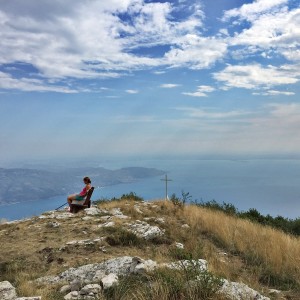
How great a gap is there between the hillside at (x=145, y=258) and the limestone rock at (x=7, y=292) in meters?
0.11

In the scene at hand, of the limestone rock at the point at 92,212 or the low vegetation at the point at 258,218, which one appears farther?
the low vegetation at the point at 258,218

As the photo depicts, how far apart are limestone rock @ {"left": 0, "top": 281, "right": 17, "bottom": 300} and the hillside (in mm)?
112

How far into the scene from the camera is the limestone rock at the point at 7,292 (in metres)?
5.21

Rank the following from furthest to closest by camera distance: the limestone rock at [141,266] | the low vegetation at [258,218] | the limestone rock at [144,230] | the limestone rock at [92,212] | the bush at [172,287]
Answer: the low vegetation at [258,218] < the limestone rock at [92,212] < the limestone rock at [144,230] < the limestone rock at [141,266] < the bush at [172,287]

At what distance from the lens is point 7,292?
17.9 feet

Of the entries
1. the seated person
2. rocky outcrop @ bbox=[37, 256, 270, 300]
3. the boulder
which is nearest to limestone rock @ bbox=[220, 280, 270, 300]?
rocky outcrop @ bbox=[37, 256, 270, 300]

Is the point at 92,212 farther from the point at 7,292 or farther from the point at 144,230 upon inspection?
the point at 7,292

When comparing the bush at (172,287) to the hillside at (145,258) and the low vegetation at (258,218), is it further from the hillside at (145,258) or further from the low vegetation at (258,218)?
the low vegetation at (258,218)

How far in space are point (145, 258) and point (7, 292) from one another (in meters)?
3.01

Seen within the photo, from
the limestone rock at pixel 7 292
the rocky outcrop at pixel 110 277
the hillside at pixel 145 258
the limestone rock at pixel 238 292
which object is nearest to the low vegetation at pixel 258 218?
the hillside at pixel 145 258

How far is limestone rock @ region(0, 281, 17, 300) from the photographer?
205 inches

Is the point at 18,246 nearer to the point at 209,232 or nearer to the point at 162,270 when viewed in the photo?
the point at 162,270

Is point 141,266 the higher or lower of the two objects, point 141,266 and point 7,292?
the higher

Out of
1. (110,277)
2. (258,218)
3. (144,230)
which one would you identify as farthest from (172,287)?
(258,218)
